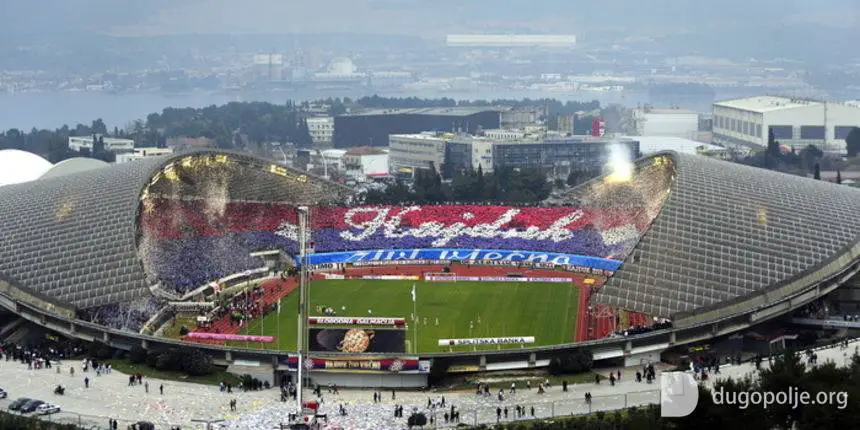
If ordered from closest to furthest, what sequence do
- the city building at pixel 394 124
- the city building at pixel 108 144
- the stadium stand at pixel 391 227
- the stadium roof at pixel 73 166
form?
the stadium stand at pixel 391 227
the stadium roof at pixel 73 166
the city building at pixel 108 144
the city building at pixel 394 124

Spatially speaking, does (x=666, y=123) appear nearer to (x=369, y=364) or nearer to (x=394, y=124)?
(x=394, y=124)

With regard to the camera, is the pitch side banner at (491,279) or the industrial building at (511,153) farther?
the industrial building at (511,153)

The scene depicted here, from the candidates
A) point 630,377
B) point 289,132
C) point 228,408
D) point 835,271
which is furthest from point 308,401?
point 289,132

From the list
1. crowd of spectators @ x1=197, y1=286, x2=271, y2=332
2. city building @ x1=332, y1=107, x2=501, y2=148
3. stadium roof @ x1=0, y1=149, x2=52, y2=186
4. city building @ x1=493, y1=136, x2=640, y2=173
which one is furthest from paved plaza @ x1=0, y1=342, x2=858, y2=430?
city building @ x1=332, y1=107, x2=501, y2=148

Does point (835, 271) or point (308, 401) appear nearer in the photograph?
point (308, 401)

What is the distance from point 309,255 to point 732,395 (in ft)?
100

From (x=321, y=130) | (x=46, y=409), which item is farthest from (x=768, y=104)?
(x=46, y=409)

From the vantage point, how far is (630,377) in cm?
3728

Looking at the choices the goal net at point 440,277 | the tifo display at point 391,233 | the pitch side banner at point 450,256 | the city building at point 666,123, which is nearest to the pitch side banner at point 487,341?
the goal net at point 440,277

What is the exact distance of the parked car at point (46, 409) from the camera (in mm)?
33125

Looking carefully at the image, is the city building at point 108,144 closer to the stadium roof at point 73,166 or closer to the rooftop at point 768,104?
the stadium roof at point 73,166

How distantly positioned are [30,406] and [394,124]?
9923cm

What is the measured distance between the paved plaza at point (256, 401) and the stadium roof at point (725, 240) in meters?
3.88

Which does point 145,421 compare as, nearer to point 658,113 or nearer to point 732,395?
point 732,395
